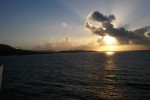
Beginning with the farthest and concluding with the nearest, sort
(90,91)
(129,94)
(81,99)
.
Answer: (90,91) → (129,94) → (81,99)

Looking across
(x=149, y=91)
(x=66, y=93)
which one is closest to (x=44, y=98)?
(x=66, y=93)

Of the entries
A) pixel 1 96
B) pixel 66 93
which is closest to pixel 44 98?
pixel 66 93

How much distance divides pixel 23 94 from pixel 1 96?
418 cm

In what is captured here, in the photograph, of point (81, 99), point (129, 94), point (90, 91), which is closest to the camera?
point (81, 99)

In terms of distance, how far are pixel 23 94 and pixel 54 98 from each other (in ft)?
23.9

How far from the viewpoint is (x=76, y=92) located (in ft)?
136

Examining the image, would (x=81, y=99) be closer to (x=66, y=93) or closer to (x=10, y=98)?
(x=66, y=93)

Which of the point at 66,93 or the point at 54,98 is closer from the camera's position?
the point at 54,98

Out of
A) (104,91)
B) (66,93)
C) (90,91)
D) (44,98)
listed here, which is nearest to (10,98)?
(44,98)

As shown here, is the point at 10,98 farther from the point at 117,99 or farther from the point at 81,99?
the point at 117,99

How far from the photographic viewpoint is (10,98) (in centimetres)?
3712

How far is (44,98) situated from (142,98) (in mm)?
17882

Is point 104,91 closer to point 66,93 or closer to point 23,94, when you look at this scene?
point 66,93

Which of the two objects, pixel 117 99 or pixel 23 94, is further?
pixel 23 94
